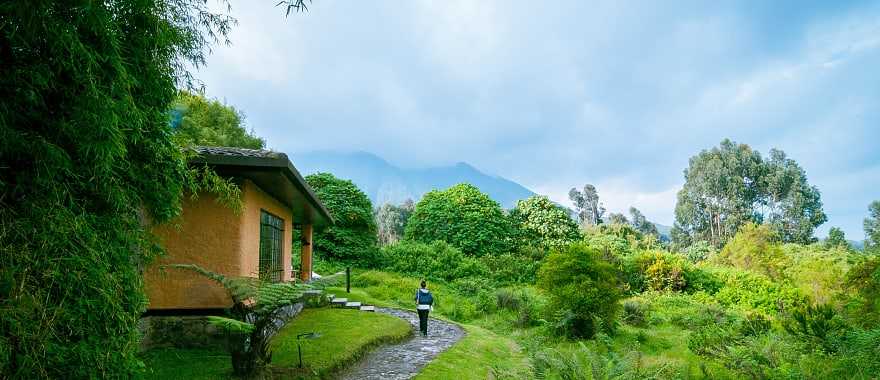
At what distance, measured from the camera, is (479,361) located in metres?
8.48

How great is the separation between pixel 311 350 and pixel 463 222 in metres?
19.0

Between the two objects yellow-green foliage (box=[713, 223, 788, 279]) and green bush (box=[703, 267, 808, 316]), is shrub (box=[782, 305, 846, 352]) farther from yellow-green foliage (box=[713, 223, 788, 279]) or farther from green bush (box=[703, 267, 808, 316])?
yellow-green foliage (box=[713, 223, 788, 279])

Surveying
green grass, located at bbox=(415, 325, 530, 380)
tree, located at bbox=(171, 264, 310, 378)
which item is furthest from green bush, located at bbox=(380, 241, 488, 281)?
tree, located at bbox=(171, 264, 310, 378)

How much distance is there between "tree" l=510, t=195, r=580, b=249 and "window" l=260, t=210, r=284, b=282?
1732 centimetres

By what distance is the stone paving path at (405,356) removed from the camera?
718 centimetres

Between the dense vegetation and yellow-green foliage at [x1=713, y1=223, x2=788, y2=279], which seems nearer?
the dense vegetation

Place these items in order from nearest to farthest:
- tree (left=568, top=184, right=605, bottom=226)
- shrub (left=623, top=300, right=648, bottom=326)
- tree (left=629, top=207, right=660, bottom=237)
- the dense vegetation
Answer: the dense vegetation
shrub (left=623, top=300, right=648, bottom=326)
tree (left=568, top=184, right=605, bottom=226)
tree (left=629, top=207, right=660, bottom=237)

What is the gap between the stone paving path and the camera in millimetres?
7176

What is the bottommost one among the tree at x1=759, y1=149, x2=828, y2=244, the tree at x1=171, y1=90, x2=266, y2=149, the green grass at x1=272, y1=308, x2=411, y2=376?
the green grass at x1=272, y1=308, x2=411, y2=376

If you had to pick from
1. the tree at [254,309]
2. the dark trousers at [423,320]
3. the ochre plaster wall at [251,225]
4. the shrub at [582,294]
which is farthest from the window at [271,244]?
the shrub at [582,294]

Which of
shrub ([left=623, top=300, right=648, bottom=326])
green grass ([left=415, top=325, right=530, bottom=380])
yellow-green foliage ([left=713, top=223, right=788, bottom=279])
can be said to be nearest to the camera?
green grass ([left=415, top=325, right=530, bottom=380])

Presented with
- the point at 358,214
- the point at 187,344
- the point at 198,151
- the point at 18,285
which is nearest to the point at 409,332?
the point at 187,344

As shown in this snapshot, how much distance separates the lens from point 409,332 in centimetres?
1067

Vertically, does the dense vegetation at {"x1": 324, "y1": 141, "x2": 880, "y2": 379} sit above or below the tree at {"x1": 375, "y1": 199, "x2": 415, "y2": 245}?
below
